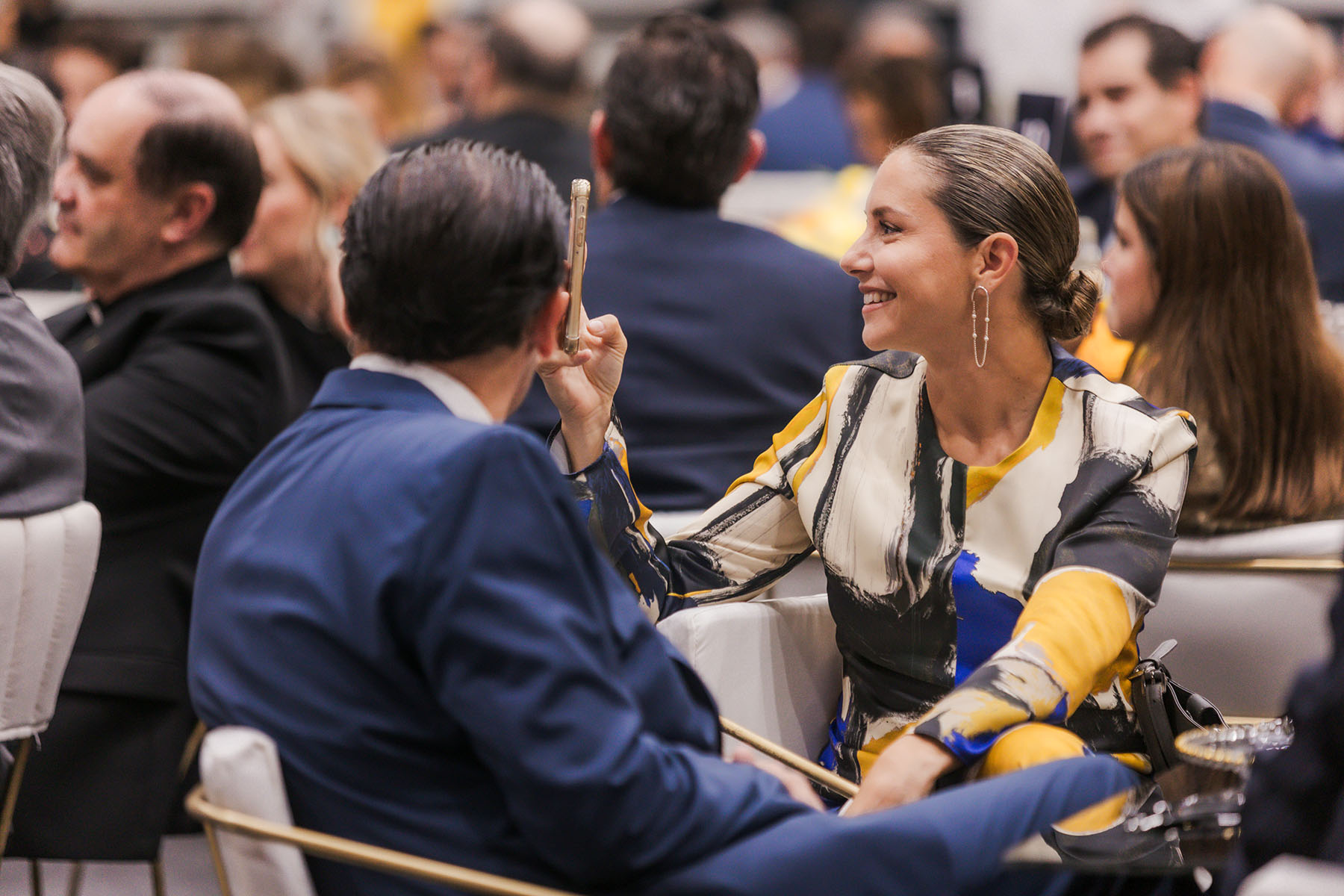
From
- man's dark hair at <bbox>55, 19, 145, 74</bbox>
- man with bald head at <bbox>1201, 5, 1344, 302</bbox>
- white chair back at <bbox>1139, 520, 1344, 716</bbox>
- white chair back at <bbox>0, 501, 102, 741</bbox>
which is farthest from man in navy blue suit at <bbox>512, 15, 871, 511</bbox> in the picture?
man's dark hair at <bbox>55, 19, 145, 74</bbox>

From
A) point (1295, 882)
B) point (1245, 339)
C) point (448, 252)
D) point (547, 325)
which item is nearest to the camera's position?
→ point (1295, 882)

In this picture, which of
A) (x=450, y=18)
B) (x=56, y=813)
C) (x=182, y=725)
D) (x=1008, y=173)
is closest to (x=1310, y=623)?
(x=1008, y=173)

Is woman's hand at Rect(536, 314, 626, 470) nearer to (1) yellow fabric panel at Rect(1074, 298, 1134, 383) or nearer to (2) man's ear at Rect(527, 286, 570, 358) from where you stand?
(2) man's ear at Rect(527, 286, 570, 358)

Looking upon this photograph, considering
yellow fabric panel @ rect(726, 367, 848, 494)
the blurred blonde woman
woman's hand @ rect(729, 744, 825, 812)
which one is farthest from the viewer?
the blurred blonde woman

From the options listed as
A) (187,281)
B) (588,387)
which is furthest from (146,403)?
(588,387)

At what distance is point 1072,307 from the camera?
1.89 metres

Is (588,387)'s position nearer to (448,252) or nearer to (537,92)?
(448,252)

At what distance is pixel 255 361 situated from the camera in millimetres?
2539

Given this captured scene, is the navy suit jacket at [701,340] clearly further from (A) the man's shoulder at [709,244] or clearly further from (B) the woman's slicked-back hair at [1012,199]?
(B) the woman's slicked-back hair at [1012,199]

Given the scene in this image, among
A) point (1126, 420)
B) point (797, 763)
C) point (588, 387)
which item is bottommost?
point (797, 763)

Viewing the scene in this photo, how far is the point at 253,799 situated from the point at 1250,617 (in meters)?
1.55

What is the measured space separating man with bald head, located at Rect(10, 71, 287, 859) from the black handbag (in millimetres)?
1452

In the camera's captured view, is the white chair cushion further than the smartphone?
No

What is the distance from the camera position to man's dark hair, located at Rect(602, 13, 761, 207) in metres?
2.82
